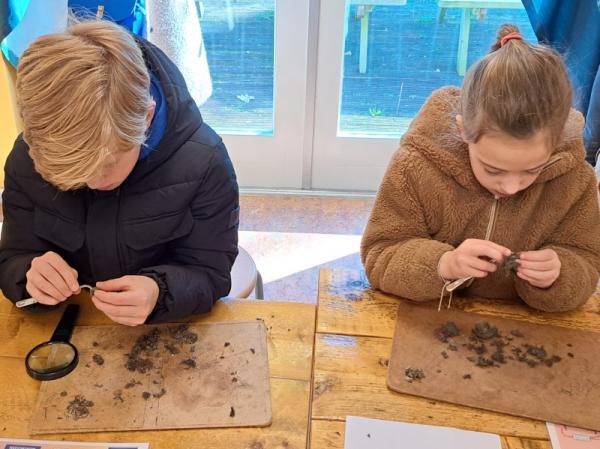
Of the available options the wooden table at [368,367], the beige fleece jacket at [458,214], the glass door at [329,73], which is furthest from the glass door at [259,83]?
the wooden table at [368,367]

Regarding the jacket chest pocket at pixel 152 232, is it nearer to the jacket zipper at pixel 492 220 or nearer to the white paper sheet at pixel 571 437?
the jacket zipper at pixel 492 220

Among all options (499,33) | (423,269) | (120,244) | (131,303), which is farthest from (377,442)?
(499,33)

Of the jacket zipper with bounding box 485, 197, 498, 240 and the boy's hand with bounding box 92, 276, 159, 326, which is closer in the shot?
the boy's hand with bounding box 92, 276, 159, 326

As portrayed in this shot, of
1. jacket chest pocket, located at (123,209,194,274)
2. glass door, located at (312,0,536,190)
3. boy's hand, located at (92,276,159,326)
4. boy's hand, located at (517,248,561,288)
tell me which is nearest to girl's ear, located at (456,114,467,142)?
boy's hand, located at (517,248,561,288)

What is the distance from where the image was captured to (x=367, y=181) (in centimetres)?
308

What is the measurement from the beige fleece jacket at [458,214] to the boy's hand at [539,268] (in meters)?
0.03

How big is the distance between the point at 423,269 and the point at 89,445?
0.69 meters

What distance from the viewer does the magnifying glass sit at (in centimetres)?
101

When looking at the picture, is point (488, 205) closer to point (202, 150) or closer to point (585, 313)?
point (585, 313)

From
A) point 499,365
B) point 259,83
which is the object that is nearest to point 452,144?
point 499,365

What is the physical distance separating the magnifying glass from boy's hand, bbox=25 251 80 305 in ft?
0.20

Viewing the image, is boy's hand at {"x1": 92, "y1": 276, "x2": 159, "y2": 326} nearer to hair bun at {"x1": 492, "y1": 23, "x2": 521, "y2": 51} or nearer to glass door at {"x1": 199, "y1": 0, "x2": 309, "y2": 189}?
hair bun at {"x1": 492, "y1": 23, "x2": 521, "y2": 51}

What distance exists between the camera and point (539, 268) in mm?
1141

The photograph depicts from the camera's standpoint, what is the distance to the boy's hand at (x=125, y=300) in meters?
1.06
